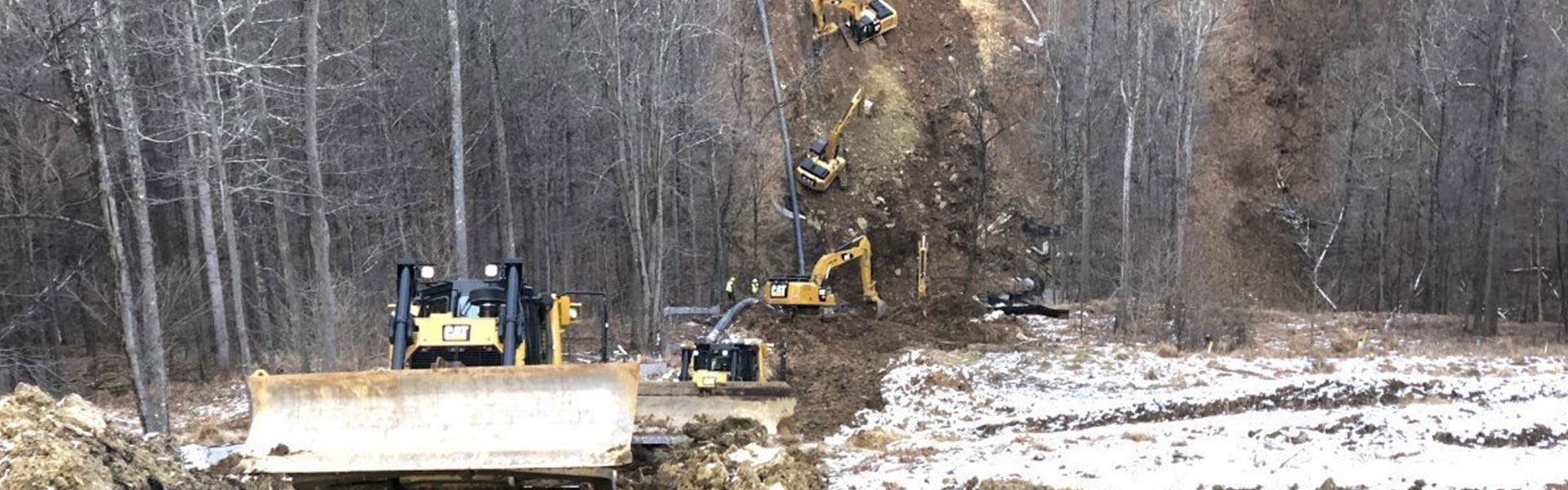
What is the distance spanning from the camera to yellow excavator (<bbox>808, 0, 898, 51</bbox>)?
38.1 metres

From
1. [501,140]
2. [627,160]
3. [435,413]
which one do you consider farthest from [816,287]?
[435,413]

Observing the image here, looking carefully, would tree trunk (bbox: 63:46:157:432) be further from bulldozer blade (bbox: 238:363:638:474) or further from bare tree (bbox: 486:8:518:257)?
bare tree (bbox: 486:8:518:257)

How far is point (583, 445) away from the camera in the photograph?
8.87m

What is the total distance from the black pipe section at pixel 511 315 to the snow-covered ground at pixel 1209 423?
3236 mm

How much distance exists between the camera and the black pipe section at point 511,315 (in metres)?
10.4

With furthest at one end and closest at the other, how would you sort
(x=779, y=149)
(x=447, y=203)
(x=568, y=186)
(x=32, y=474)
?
(x=779, y=149)
(x=568, y=186)
(x=447, y=203)
(x=32, y=474)

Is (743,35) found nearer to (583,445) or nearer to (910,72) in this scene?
(910,72)

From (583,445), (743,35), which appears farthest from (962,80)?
(583,445)

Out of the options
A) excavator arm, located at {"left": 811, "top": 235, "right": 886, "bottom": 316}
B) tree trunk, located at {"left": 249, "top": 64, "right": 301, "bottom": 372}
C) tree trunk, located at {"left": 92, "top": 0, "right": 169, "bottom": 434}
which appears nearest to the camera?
tree trunk, located at {"left": 92, "top": 0, "right": 169, "bottom": 434}

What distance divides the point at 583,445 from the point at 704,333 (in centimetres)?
1791

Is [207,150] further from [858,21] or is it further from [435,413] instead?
[858,21]

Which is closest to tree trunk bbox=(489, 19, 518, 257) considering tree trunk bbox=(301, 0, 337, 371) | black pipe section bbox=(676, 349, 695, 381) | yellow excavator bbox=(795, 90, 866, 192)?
tree trunk bbox=(301, 0, 337, 371)

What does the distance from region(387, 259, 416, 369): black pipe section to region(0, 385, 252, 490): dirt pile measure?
214cm

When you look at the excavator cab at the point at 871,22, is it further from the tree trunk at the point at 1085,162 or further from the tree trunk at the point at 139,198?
the tree trunk at the point at 139,198
